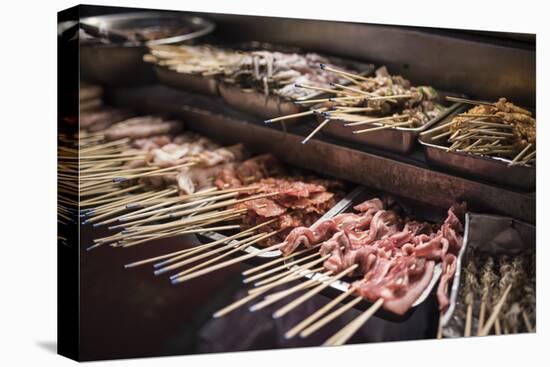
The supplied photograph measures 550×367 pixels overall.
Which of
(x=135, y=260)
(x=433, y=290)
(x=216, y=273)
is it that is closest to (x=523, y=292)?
(x=433, y=290)

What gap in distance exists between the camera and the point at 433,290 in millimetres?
3725

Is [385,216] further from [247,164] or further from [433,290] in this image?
[247,164]

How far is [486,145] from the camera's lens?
12.6 ft

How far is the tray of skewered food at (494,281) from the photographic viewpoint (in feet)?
12.3

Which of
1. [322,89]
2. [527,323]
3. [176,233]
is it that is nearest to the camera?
[176,233]

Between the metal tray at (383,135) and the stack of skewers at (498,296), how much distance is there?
2.45 ft

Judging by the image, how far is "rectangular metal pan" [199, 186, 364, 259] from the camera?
3615mm

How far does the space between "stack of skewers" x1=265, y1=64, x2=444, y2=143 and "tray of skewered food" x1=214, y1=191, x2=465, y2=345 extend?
454mm

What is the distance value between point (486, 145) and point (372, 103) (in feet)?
2.16

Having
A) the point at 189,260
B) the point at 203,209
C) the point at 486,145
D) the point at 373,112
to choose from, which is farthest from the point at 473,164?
the point at 189,260

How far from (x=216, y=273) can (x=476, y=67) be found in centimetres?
200

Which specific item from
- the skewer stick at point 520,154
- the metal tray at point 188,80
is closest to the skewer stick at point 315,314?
the skewer stick at point 520,154

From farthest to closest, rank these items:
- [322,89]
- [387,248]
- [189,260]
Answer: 1. [322,89]
2. [387,248]
3. [189,260]

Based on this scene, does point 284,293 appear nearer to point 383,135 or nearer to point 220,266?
point 220,266
